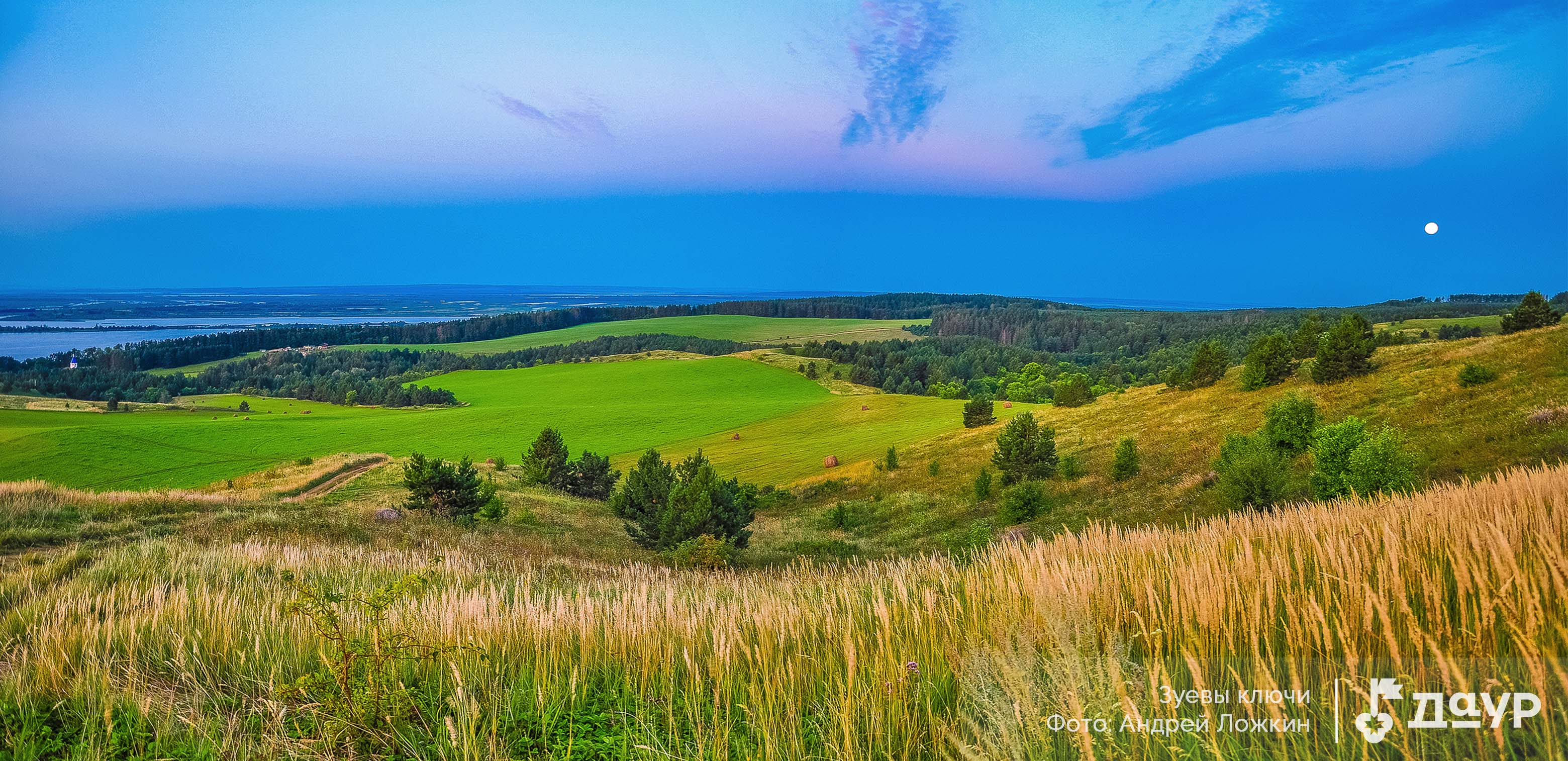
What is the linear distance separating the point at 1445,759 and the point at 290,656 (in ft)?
15.9

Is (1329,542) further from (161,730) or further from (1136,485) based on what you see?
(1136,485)

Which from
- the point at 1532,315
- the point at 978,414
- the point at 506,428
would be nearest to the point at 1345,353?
the point at 1532,315

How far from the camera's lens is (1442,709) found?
5.94 feet

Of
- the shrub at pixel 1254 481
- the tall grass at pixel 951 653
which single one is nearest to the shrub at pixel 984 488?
the shrub at pixel 1254 481

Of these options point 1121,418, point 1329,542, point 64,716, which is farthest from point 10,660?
point 1121,418

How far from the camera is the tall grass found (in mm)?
2002

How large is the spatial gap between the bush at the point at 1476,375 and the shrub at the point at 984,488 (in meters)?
22.5

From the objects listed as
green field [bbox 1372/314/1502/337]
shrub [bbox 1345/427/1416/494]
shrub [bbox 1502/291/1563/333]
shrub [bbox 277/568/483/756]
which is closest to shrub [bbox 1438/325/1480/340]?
green field [bbox 1372/314/1502/337]

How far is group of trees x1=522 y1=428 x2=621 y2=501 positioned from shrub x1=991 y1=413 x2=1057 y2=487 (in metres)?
27.2

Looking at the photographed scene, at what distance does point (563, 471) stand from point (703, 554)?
3171 centimetres

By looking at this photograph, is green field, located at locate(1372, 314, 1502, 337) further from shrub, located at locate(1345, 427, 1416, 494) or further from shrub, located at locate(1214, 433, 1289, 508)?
shrub, located at locate(1345, 427, 1416, 494)

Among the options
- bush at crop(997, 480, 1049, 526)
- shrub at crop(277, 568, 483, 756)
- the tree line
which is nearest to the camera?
shrub at crop(277, 568, 483, 756)

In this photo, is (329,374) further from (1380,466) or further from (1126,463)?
(1380,466)

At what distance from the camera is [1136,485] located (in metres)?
35.1
